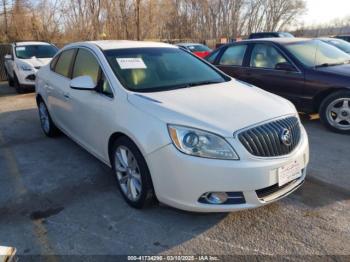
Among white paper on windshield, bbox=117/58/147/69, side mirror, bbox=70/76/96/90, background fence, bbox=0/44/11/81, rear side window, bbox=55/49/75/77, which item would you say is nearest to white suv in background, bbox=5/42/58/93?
background fence, bbox=0/44/11/81

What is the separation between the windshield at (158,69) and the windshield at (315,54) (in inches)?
97.1

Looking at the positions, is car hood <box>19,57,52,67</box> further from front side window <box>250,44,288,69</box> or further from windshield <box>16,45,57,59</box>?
front side window <box>250,44,288,69</box>

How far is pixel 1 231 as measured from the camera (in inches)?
110

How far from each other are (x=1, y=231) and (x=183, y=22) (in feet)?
126

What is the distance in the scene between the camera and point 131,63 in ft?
11.4

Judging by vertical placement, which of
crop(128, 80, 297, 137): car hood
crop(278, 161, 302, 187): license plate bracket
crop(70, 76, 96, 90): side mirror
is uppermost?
crop(70, 76, 96, 90): side mirror

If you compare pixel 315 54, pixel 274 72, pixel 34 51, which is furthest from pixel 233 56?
pixel 34 51

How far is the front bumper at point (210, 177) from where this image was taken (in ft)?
7.86

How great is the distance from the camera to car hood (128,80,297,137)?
2.55 metres

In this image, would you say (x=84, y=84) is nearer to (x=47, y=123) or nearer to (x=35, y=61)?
(x=47, y=123)

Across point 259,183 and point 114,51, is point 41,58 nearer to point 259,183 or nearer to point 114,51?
point 114,51

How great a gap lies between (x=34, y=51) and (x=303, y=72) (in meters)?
8.92

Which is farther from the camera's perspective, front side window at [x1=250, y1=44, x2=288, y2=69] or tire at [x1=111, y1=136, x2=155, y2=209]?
front side window at [x1=250, y1=44, x2=288, y2=69]

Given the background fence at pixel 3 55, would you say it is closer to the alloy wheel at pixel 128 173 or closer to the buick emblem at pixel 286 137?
the alloy wheel at pixel 128 173
